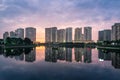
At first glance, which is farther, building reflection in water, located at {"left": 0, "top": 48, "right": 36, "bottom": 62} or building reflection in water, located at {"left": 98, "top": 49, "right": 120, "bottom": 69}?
building reflection in water, located at {"left": 0, "top": 48, "right": 36, "bottom": 62}

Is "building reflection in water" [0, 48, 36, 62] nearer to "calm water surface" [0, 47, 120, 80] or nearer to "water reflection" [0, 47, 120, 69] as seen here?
"water reflection" [0, 47, 120, 69]

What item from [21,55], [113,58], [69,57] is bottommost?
[69,57]

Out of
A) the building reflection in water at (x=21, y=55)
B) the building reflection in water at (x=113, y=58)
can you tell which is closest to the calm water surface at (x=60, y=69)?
the building reflection in water at (x=113, y=58)

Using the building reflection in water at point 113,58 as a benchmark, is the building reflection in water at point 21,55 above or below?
below

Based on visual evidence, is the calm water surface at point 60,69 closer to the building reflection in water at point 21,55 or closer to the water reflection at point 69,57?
the water reflection at point 69,57

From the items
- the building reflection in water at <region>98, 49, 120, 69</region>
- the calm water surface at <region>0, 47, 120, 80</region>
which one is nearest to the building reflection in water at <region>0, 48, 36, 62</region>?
the calm water surface at <region>0, 47, 120, 80</region>

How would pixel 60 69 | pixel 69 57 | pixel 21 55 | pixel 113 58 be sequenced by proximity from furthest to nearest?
pixel 21 55 → pixel 69 57 → pixel 113 58 → pixel 60 69

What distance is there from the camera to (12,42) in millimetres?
137625

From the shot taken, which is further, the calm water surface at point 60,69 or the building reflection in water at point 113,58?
the building reflection in water at point 113,58

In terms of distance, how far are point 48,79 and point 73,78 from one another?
3.08 metres

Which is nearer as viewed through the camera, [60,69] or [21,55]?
[60,69]

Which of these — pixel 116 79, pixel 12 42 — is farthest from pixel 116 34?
pixel 116 79

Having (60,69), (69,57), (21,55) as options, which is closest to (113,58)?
(69,57)

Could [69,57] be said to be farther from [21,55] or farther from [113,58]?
[21,55]
